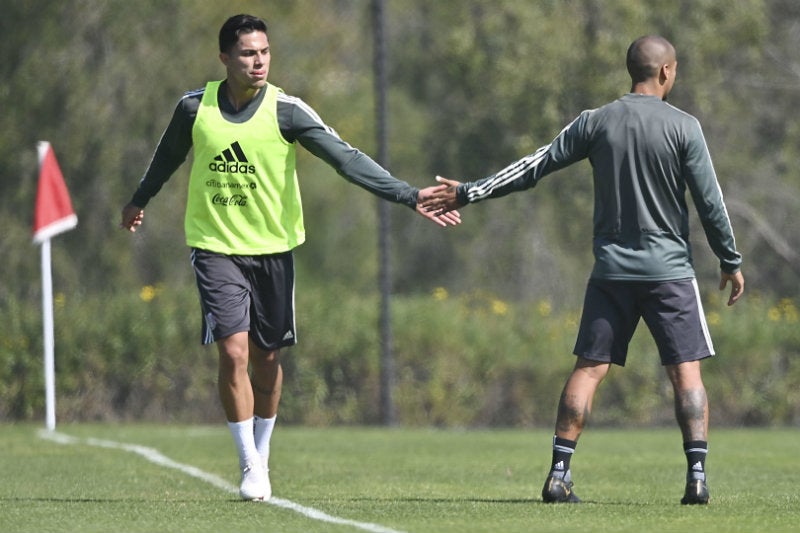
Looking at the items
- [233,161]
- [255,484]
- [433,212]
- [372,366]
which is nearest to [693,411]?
[433,212]

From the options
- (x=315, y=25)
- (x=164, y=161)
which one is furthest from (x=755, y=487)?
(x=315, y=25)

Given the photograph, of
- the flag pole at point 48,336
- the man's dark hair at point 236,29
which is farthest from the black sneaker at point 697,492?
the flag pole at point 48,336

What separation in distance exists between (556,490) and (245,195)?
2001 millimetres

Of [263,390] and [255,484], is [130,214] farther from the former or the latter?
[255,484]

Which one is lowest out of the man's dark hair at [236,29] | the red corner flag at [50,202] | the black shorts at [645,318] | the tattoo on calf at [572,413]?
the tattoo on calf at [572,413]

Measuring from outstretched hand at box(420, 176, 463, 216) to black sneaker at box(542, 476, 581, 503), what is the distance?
4.51 ft

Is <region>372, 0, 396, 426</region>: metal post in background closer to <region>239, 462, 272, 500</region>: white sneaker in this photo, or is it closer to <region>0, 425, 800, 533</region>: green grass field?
<region>0, 425, 800, 533</region>: green grass field

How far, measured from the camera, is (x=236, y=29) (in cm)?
777

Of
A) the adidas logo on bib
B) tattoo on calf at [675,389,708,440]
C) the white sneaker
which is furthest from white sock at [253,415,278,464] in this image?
tattoo on calf at [675,389,708,440]

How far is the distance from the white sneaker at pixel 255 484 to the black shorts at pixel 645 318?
1580 millimetres

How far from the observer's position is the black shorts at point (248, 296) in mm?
7680

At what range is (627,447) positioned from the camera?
1286 centimetres

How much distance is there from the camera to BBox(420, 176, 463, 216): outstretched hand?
25.6 feet

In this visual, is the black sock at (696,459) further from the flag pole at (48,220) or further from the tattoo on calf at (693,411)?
the flag pole at (48,220)
